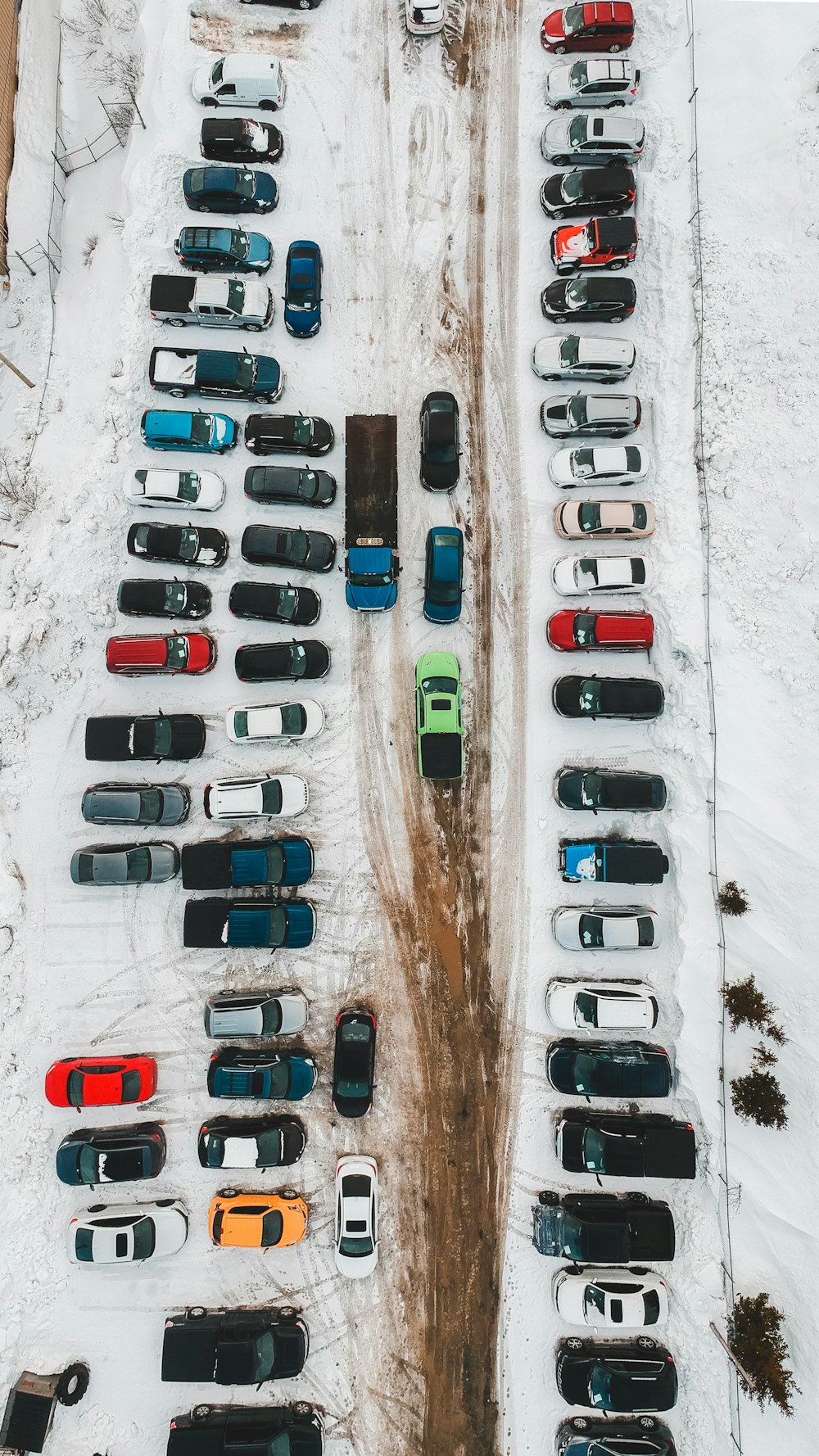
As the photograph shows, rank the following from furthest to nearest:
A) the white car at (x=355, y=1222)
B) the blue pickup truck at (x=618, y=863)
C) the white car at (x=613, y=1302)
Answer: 1. the blue pickup truck at (x=618, y=863)
2. the white car at (x=355, y=1222)
3. the white car at (x=613, y=1302)

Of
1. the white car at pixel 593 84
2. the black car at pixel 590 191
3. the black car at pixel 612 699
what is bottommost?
the black car at pixel 612 699

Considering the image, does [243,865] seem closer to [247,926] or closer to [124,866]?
[247,926]

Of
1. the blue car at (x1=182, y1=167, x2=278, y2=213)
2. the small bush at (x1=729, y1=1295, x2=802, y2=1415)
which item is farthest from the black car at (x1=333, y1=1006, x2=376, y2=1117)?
the blue car at (x1=182, y1=167, x2=278, y2=213)

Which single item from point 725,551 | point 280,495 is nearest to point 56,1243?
point 280,495

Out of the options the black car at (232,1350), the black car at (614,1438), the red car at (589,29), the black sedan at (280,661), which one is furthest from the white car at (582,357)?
the black car at (614,1438)

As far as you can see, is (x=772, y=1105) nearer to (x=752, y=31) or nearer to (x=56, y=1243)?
(x=56, y=1243)

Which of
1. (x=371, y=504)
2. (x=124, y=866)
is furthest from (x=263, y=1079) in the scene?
(x=371, y=504)

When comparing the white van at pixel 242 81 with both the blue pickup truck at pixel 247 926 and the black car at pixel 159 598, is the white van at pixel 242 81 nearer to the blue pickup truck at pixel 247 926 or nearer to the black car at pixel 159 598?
the black car at pixel 159 598
